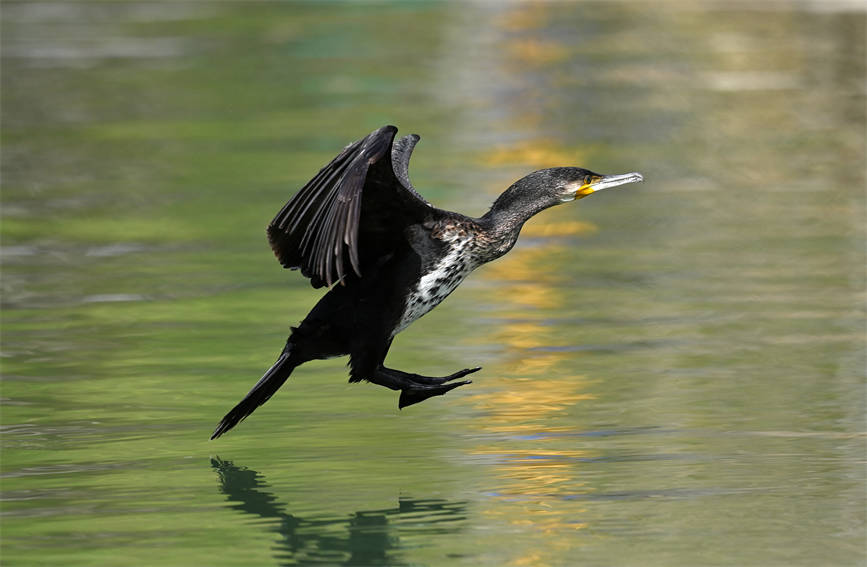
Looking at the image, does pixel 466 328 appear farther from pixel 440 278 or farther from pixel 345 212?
pixel 345 212

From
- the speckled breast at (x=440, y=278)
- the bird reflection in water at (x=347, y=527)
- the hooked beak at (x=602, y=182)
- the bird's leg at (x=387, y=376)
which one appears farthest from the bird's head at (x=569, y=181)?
the bird reflection in water at (x=347, y=527)

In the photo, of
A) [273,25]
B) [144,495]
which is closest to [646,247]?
[144,495]

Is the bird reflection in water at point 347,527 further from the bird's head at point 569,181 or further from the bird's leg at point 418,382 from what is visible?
the bird's head at point 569,181

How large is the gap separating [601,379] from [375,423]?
131 cm

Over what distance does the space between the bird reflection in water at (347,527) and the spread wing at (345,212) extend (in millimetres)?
909

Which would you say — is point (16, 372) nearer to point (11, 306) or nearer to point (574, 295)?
point (11, 306)

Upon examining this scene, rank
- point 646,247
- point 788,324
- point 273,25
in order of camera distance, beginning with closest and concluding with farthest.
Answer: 1. point 788,324
2. point 646,247
3. point 273,25

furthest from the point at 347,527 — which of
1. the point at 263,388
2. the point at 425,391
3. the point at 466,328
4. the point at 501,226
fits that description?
the point at 466,328

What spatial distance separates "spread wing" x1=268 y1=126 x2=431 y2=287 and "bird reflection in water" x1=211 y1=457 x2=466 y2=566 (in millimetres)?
909

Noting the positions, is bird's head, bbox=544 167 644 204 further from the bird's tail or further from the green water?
the bird's tail

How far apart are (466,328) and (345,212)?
3.49m

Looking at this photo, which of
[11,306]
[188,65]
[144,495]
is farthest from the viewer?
[188,65]

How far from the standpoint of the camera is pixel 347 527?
20.8 ft

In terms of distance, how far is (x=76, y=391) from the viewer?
331 inches
